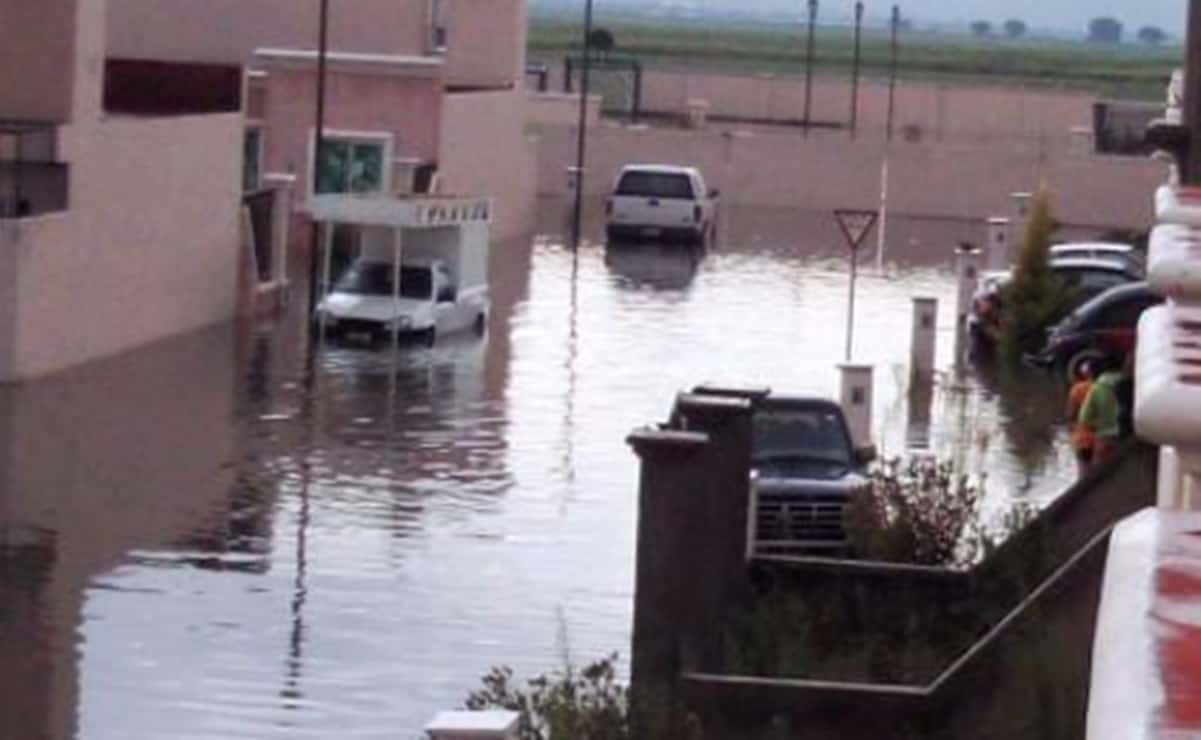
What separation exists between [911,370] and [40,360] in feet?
37.2

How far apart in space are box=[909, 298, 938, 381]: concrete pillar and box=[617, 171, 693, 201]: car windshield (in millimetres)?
23825

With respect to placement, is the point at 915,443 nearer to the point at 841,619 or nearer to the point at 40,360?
the point at 40,360

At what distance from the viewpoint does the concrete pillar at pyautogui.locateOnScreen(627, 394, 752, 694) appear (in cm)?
1439

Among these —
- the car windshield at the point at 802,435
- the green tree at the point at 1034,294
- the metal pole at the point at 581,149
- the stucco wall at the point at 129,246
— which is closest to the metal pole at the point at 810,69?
the metal pole at the point at 581,149

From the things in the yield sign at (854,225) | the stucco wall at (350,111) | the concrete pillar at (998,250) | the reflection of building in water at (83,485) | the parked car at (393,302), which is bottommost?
the reflection of building in water at (83,485)

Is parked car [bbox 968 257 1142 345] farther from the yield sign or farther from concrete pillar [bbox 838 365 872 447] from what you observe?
concrete pillar [bbox 838 365 872 447]

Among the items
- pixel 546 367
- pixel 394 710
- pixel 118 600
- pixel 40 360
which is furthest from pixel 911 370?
pixel 394 710

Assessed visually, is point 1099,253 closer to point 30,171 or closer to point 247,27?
point 30,171

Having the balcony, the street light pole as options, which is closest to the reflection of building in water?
the balcony

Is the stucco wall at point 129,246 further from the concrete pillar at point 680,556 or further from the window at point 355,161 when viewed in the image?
the concrete pillar at point 680,556

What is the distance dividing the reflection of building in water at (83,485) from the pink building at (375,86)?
12.8 meters

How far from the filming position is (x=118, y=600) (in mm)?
21625

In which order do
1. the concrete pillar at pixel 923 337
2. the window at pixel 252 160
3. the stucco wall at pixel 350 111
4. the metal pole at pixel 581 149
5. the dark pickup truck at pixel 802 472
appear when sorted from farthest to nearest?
the metal pole at pixel 581 149, the stucco wall at pixel 350 111, the window at pixel 252 160, the concrete pillar at pixel 923 337, the dark pickup truck at pixel 802 472

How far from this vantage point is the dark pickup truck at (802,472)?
2253 cm
